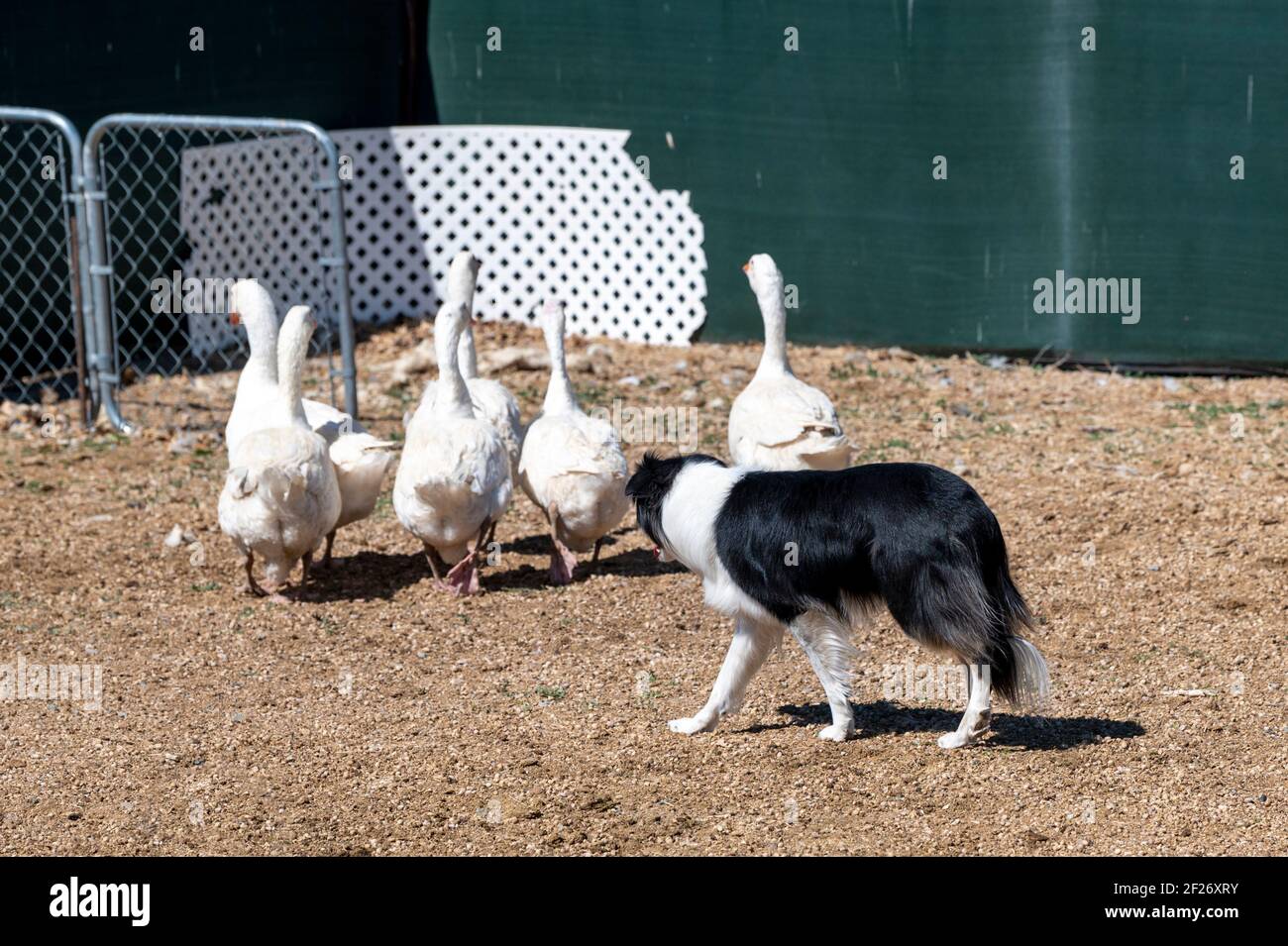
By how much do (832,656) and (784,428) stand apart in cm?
212

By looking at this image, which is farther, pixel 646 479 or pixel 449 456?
Result: pixel 449 456

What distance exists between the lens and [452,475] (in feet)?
24.0

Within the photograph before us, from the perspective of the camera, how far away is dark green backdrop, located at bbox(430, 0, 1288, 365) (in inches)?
476

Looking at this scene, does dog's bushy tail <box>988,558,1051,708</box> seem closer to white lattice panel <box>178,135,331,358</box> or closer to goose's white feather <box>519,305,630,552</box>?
goose's white feather <box>519,305,630,552</box>

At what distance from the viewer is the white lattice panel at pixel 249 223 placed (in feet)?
45.8

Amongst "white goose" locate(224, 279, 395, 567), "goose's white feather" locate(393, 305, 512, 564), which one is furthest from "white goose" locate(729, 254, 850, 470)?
"white goose" locate(224, 279, 395, 567)

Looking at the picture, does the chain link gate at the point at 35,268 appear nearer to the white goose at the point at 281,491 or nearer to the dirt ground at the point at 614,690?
the dirt ground at the point at 614,690

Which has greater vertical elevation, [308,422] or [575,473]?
[308,422]

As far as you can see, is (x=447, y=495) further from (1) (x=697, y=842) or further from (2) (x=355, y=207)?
Answer: (2) (x=355, y=207)

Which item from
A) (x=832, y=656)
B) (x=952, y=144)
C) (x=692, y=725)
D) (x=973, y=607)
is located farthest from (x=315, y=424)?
(x=952, y=144)

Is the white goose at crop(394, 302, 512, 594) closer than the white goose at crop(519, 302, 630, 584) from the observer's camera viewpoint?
Yes

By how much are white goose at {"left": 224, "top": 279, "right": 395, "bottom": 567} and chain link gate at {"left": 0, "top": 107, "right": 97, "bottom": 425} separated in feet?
13.2

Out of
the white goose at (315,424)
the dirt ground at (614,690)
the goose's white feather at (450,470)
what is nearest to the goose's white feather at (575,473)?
the goose's white feather at (450,470)

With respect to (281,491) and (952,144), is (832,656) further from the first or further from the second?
(952,144)
